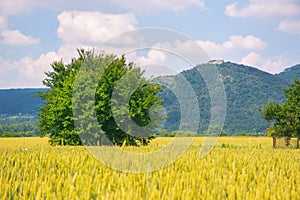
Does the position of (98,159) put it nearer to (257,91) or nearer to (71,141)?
(71,141)

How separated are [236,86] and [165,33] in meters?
164

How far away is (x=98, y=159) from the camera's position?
803 cm

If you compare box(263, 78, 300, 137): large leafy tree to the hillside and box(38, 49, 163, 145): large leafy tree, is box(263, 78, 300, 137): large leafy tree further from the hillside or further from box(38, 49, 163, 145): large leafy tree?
the hillside

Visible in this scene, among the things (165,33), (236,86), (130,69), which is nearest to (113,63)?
(130,69)

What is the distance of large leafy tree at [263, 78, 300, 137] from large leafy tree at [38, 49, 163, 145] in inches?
667

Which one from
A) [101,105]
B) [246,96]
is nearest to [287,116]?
[101,105]

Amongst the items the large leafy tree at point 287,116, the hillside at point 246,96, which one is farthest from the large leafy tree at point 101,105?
the hillside at point 246,96

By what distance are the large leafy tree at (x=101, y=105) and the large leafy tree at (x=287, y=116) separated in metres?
16.9

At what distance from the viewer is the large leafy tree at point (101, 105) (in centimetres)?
2647

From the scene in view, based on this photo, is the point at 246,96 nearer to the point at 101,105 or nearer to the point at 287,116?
the point at 287,116

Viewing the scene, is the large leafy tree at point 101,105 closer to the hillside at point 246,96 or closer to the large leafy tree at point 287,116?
the large leafy tree at point 287,116

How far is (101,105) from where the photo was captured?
2659 centimetres

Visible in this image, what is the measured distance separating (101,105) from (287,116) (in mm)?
23064

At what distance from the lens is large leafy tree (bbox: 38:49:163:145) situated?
86.8 ft
